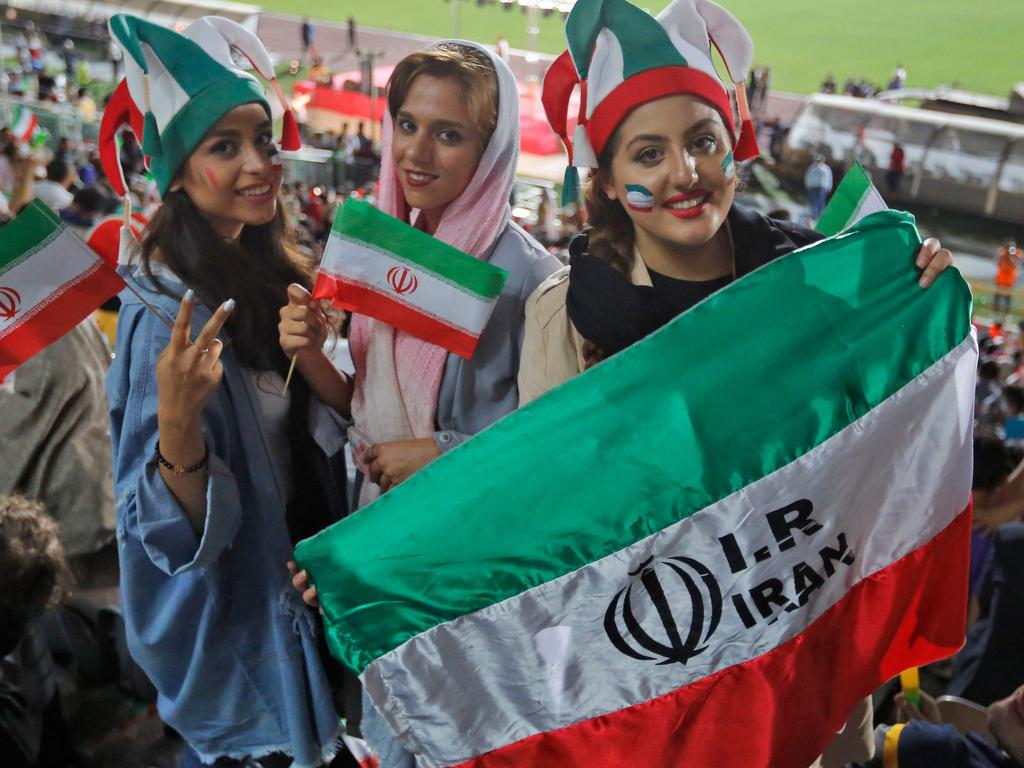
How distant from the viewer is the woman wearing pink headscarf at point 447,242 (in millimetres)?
2094

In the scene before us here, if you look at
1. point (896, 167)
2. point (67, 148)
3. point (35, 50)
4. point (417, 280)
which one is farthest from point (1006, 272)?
point (35, 50)

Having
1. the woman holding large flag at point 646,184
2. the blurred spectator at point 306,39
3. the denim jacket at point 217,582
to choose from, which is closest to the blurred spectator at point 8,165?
the denim jacket at point 217,582

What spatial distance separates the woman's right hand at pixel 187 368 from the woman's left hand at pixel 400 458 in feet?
1.17

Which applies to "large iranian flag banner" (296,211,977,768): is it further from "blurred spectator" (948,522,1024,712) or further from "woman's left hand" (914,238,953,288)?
"blurred spectator" (948,522,1024,712)

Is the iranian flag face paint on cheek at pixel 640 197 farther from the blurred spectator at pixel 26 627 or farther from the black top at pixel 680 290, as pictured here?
the blurred spectator at pixel 26 627

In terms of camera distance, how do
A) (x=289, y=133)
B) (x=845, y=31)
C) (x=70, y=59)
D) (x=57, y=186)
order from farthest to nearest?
(x=845, y=31) → (x=70, y=59) → (x=57, y=186) → (x=289, y=133)

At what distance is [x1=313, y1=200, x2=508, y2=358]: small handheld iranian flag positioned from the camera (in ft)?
6.79

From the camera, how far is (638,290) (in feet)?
6.28

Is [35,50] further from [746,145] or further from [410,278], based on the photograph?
[746,145]

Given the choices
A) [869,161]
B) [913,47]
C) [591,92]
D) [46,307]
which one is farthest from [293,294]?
→ [913,47]

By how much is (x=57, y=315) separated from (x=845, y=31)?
1284 inches

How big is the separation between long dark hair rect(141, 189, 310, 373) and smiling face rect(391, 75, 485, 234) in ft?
1.44

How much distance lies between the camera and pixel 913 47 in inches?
1147

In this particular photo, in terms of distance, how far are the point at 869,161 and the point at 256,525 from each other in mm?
17650
